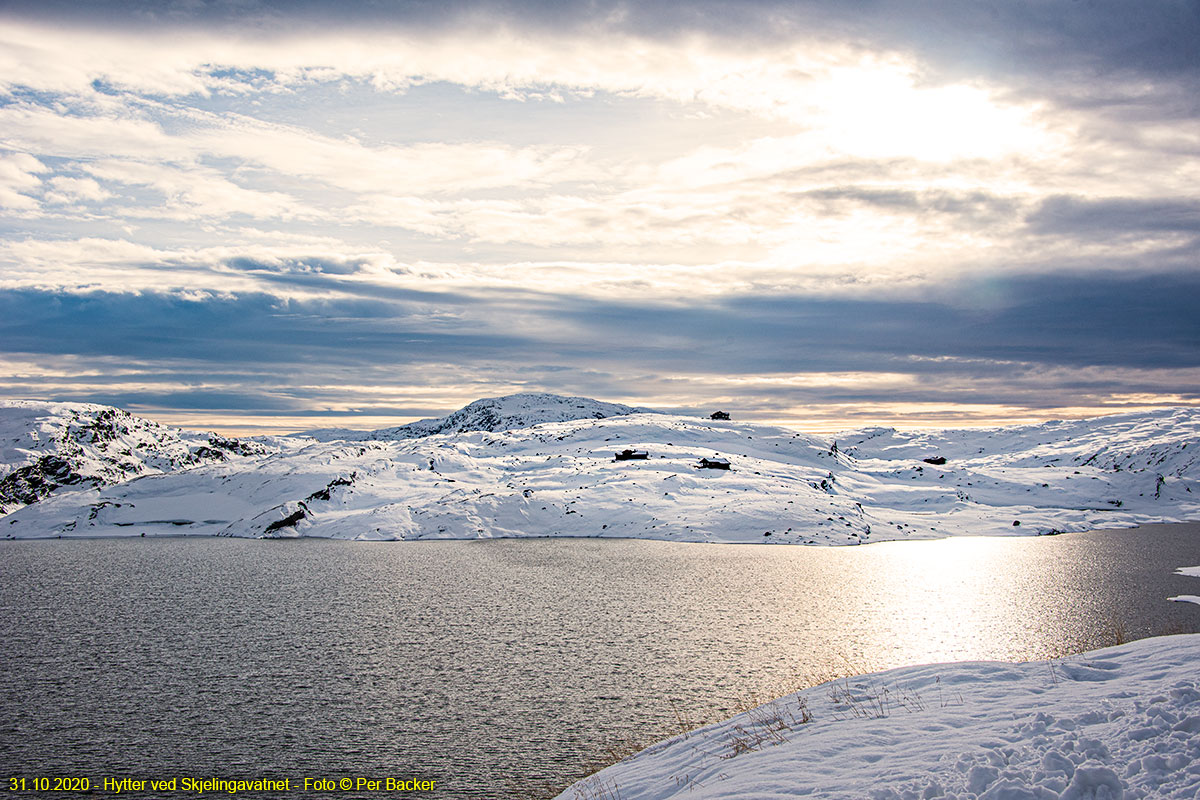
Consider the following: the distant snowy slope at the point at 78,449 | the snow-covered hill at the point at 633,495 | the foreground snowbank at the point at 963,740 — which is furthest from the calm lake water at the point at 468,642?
the distant snowy slope at the point at 78,449

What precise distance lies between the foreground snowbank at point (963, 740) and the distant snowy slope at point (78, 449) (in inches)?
4483

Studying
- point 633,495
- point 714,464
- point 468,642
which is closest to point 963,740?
point 468,642

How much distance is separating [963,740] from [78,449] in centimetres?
12954

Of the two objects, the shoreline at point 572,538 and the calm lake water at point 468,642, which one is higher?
the calm lake water at point 468,642

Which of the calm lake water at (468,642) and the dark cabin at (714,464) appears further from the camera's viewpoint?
the dark cabin at (714,464)

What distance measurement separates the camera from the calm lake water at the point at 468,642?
18.6 m

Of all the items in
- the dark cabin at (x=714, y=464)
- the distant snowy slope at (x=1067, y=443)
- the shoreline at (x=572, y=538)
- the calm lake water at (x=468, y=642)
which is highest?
the distant snowy slope at (x=1067, y=443)

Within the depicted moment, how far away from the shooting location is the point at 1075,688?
14.3m

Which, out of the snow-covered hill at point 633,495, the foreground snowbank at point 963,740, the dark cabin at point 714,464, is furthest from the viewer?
the dark cabin at point 714,464

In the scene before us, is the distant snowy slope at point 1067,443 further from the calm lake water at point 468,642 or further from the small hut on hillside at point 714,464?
the calm lake water at point 468,642

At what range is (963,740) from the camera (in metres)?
12.0

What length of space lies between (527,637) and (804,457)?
9243 centimetres

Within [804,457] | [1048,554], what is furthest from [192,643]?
[804,457]

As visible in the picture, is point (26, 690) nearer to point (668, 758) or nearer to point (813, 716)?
point (668, 758)
